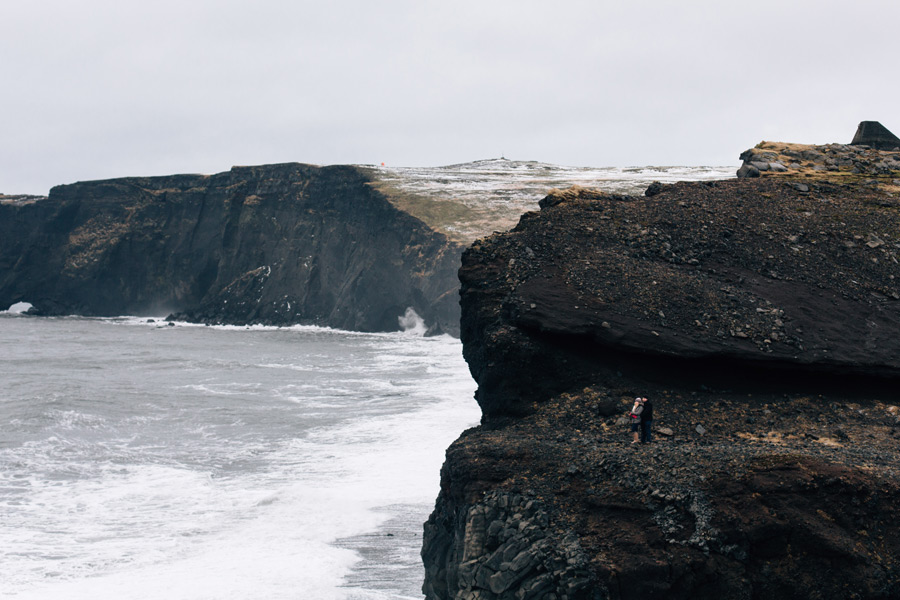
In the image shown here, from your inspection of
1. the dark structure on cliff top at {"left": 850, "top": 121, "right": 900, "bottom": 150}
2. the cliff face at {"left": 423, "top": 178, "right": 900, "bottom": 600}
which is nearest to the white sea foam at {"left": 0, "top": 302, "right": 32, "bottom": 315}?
the cliff face at {"left": 423, "top": 178, "right": 900, "bottom": 600}

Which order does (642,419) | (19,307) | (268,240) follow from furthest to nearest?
1. (19,307)
2. (268,240)
3. (642,419)

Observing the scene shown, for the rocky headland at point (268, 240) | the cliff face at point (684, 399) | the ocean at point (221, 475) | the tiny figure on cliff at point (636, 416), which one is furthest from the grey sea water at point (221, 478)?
the rocky headland at point (268, 240)

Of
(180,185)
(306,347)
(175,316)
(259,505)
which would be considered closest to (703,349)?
(259,505)

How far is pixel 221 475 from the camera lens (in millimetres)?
21297

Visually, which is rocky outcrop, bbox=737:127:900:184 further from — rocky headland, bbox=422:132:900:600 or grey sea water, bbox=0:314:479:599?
grey sea water, bbox=0:314:479:599

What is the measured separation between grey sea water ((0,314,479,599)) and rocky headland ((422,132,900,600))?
404 cm

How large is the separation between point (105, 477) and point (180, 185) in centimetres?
9290

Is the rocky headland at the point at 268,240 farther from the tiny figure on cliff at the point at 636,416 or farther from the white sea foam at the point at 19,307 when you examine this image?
the tiny figure on cliff at the point at 636,416

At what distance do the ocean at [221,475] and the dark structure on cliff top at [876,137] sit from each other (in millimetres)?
14664

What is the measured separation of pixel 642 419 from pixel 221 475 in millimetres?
13290

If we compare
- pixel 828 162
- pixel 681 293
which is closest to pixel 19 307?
pixel 828 162

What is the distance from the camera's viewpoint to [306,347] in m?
61.8

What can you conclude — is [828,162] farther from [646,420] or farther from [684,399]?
[646,420]

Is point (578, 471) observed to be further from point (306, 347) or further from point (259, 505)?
point (306, 347)
